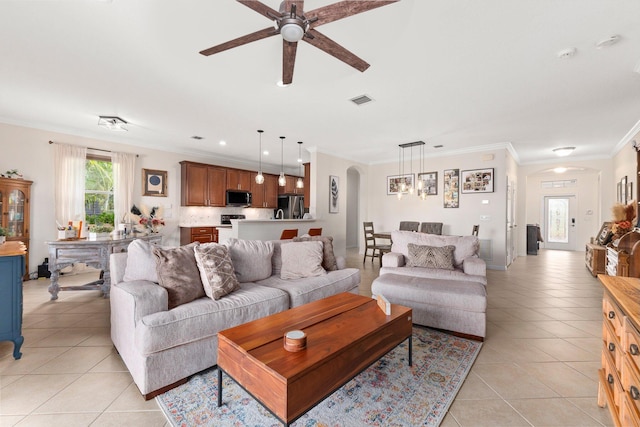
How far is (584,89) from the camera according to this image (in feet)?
10.6

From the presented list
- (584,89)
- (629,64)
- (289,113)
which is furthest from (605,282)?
(289,113)

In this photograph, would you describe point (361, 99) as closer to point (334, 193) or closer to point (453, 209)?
point (334, 193)

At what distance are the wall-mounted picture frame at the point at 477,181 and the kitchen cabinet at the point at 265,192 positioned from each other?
4822 millimetres

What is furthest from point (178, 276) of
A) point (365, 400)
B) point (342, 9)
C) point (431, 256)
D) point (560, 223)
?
point (560, 223)

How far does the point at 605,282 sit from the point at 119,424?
9.27 feet

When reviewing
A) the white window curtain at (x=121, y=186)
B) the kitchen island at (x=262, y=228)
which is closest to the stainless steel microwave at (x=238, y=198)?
the kitchen island at (x=262, y=228)

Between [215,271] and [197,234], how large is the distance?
4346 millimetres

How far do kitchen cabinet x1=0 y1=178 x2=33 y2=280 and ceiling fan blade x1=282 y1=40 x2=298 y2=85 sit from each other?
4.94m

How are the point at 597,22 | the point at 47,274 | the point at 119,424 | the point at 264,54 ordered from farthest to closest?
the point at 47,274
the point at 264,54
the point at 597,22
the point at 119,424

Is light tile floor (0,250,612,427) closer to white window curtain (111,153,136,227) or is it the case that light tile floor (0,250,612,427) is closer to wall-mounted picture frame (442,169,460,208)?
white window curtain (111,153,136,227)

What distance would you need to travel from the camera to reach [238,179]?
7285 millimetres

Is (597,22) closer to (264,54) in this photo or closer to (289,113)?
(264,54)

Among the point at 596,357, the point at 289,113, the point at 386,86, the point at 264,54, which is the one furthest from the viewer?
the point at 289,113

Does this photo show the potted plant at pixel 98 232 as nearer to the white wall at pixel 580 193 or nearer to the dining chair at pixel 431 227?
the dining chair at pixel 431 227
